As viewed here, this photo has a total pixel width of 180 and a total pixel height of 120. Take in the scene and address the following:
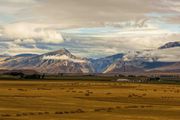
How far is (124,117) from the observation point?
189 ft

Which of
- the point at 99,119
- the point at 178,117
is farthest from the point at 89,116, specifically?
the point at 178,117

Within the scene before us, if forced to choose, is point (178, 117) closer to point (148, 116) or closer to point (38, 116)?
point (148, 116)

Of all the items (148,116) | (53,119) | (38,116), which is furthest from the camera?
(148,116)

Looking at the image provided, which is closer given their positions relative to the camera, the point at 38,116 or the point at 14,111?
the point at 38,116

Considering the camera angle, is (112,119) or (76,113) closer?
(112,119)

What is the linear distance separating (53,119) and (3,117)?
6.43m

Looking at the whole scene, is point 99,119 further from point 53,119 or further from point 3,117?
point 3,117

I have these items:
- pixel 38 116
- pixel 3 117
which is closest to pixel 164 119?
pixel 38 116

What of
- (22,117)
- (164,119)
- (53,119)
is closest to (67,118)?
(53,119)

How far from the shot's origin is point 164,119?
56344 mm

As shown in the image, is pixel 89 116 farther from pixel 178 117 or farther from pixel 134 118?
pixel 178 117

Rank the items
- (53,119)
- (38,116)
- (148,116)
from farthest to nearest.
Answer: (148,116) < (38,116) < (53,119)

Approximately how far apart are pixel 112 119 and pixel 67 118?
5.91 m

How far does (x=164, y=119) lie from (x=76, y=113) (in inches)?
514
